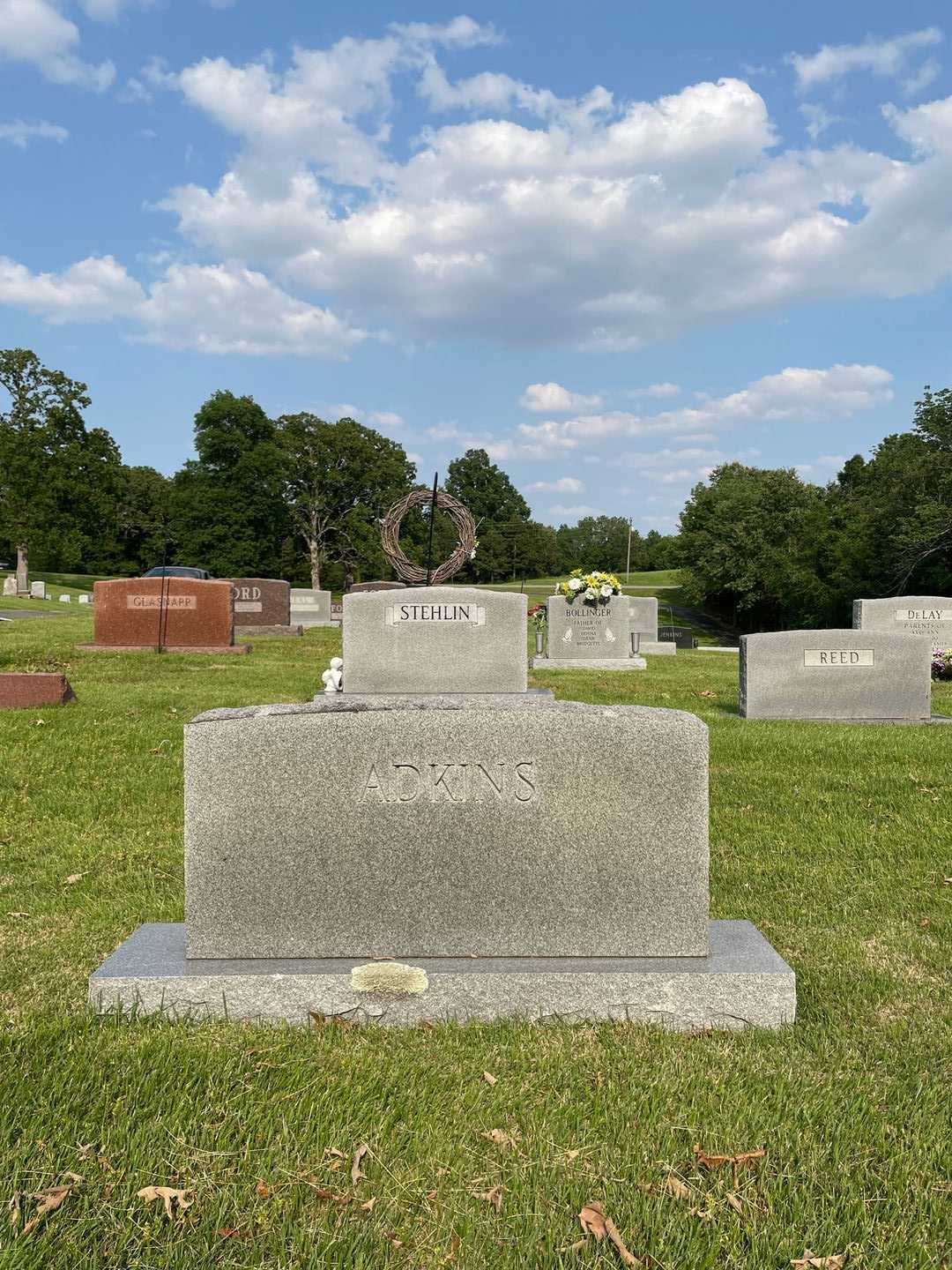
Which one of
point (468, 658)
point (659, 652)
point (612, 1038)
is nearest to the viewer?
point (612, 1038)

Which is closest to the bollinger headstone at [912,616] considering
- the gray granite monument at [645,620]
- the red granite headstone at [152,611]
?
the gray granite monument at [645,620]

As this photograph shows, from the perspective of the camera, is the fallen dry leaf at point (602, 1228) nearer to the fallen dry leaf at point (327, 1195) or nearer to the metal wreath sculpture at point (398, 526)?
the fallen dry leaf at point (327, 1195)

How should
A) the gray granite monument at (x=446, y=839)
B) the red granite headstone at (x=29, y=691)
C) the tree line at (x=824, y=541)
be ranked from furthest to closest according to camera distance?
the tree line at (x=824, y=541)
the red granite headstone at (x=29, y=691)
the gray granite monument at (x=446, y=839)

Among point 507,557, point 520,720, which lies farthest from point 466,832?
point 507,557

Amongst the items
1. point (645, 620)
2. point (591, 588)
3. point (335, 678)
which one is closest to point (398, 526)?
point (335, 678)

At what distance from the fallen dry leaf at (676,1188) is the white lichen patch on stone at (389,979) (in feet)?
3.82

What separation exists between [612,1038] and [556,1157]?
73cm

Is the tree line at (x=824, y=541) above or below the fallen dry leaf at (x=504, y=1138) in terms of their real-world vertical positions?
above

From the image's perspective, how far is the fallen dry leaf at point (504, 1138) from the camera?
8.09 feet

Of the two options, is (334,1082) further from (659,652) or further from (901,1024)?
(659,652)

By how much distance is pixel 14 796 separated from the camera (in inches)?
248

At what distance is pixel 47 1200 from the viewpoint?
2125 millimetres

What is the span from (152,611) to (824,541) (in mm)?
34255

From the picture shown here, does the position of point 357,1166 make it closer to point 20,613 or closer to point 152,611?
point 152,611
